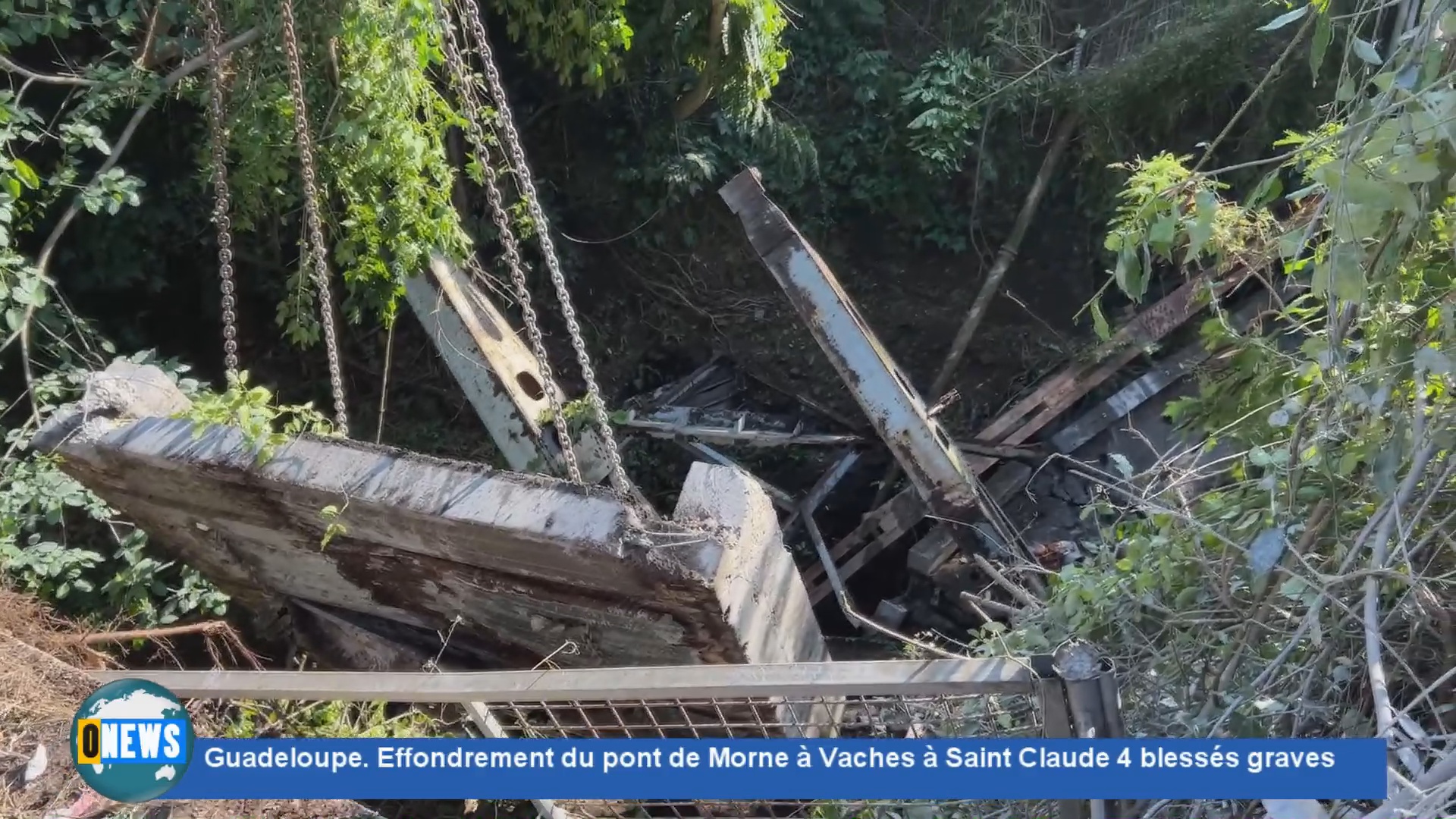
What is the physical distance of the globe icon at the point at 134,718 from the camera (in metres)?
2.23

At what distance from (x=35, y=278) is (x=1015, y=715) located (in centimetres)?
423

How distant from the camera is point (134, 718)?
90.3 inches

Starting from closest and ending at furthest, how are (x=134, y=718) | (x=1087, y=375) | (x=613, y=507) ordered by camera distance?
(x=134, y=718) < (x=613, y=507) < (x=1087, y=375)

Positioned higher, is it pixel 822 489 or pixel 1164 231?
pixel 1164 231

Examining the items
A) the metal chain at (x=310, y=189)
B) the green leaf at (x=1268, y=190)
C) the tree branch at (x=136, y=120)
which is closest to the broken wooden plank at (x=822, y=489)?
the metal chain at (x=310, y=189)

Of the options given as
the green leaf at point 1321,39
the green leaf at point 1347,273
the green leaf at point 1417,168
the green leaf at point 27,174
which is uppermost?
the green leaf at point 27,174

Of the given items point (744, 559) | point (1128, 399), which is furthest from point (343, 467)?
point (1128, 399)

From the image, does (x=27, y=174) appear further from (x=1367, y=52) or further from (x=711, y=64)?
(x=1367, y=52)

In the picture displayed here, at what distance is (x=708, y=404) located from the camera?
19.8ft

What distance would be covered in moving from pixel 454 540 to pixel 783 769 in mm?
1384

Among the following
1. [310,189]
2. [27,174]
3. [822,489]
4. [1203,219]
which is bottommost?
[822,489]

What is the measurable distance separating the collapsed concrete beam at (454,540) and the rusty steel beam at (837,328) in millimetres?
1199

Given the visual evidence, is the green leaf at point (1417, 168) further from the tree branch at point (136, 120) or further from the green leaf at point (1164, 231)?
the tree branch at point (136, 120)

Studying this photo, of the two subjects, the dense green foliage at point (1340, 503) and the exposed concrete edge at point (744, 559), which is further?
the exposed concrete edge at point (744, 559)
